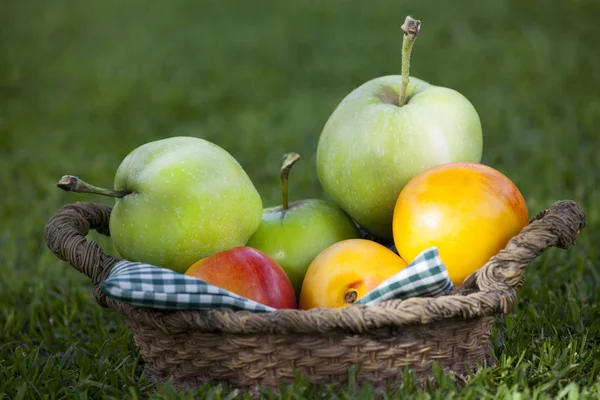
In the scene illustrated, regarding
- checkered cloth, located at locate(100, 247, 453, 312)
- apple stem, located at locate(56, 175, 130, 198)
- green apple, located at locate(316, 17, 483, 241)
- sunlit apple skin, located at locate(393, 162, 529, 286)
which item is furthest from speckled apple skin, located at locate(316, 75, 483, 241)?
apple stem, located at locate(56, 175, 130, 198)

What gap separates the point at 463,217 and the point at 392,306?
11.7 inches

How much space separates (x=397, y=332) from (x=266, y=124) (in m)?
2.86

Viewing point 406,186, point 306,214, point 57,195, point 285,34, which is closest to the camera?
point 406,186

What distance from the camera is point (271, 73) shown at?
200 inches

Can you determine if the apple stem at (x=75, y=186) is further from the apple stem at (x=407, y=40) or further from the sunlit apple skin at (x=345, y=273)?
the apple stem at (x=407, y=40)

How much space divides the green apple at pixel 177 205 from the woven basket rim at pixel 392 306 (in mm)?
88

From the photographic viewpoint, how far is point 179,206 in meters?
1.68

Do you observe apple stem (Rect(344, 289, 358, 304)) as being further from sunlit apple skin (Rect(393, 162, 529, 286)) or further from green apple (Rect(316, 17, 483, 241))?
green apple (Rect(316, 17, 483, 241))

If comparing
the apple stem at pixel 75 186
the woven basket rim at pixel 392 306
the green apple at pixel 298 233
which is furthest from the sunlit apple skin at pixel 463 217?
the apple stem at pixel 75 186

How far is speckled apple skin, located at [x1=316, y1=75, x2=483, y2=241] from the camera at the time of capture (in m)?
1.81

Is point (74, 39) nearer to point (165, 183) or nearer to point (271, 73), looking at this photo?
point (271, 73)

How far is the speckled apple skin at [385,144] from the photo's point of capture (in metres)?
1.81

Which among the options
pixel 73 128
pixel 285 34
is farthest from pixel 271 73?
pixel 73 128

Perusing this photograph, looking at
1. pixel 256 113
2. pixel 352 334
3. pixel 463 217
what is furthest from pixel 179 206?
pixel 256 113
